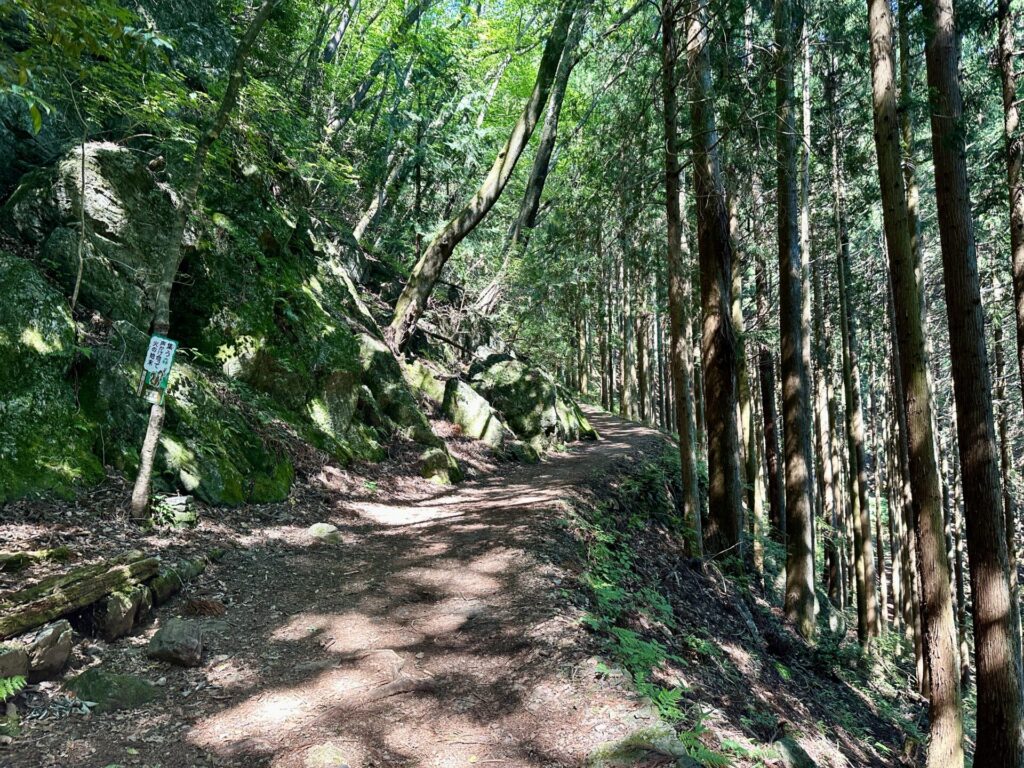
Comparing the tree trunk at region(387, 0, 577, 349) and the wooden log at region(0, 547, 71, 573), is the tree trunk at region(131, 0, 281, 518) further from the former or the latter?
the tree trunk at region(387, 0, 577, 349)

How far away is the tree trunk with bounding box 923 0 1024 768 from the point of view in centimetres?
581

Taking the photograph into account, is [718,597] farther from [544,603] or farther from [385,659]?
[385,659]

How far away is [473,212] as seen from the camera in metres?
14.1

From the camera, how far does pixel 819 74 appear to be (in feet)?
43.1

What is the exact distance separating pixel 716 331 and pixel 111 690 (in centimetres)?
773

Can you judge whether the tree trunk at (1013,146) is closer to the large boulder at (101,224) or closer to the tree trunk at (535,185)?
the tree trunk at (535,185)

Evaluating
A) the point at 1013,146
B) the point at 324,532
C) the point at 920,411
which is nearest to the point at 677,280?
the point at 920,411

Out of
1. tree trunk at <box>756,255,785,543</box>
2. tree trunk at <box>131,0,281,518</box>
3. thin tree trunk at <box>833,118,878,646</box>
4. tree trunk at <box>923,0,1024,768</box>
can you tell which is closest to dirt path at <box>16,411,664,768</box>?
tree trunk at <box>131,0,281,518</box>

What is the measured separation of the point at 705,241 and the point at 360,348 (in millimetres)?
6758

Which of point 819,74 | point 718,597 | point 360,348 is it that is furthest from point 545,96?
point 718,597

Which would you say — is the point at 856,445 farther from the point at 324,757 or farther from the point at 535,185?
the point at 324,757

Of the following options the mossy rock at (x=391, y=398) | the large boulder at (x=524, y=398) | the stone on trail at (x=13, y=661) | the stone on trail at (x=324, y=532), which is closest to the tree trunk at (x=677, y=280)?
the stone on trail at (x=324, y=532)

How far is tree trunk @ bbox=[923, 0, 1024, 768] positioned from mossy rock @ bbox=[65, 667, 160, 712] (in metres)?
6.95

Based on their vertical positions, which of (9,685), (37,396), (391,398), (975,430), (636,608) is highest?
(37,396)
